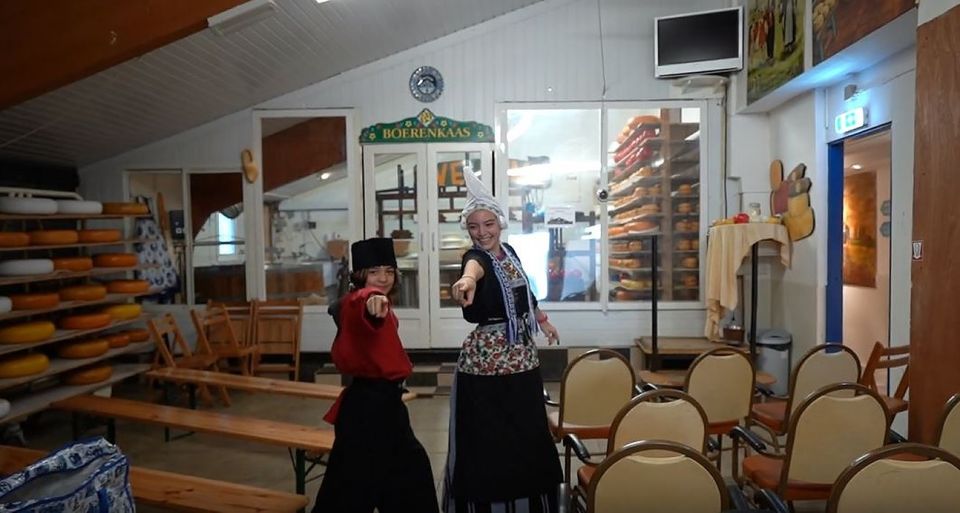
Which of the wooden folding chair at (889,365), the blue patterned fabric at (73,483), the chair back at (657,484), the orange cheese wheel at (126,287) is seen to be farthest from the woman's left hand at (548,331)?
the orange cheese wheel at (126,287)

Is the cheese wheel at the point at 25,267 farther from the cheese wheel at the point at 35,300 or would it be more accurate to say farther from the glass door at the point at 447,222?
the glass door at the point at 447,222

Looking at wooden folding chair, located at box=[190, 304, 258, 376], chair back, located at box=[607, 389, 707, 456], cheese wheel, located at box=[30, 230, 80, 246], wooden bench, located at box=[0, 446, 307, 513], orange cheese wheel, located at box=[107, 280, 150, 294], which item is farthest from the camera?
wooden folding chair, located at box=[190, 304, 258, 376]

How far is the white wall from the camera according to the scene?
2435 millimetres

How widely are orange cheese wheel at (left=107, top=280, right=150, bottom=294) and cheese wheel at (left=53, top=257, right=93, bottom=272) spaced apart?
293 millimetres

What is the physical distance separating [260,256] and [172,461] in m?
2.47

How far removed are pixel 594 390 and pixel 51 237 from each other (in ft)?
12.9

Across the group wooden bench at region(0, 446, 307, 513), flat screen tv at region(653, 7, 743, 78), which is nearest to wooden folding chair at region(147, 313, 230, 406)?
wooden bench at region(0, 446, 307, 513)

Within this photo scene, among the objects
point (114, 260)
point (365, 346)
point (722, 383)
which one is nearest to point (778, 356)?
point (722, 383)

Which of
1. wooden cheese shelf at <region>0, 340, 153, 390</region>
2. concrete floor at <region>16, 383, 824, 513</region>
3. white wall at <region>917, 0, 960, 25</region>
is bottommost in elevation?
concrete floor at <region>16, 383, 824, 513</region>

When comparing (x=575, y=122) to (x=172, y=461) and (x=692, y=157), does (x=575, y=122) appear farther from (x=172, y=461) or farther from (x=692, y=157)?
(x=172, y=461)

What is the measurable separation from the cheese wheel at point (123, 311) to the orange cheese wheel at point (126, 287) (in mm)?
124

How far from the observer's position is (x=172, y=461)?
12.5 ft

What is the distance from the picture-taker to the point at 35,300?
4004 millimetres

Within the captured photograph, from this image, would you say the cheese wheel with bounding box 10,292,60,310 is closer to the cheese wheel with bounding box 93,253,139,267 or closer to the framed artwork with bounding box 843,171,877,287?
the cheese wheel with bounding box 93,253,139,267
